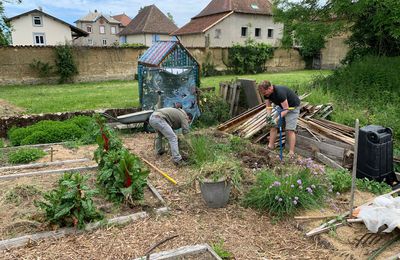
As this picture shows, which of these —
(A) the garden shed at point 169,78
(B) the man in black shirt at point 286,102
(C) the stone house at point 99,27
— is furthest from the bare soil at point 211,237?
(C) the stone house at point 99,27

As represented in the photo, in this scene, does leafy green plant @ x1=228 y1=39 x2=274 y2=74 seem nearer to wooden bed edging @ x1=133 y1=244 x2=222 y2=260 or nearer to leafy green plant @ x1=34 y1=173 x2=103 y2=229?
leafy green plant @ x1=34 y1=173 x2=103 y2=229

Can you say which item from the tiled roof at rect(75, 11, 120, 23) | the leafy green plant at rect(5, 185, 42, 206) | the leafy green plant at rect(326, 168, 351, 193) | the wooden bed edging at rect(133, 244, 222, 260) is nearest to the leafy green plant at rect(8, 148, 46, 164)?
the leafy green plant at rect(5, 185, 42, 206)

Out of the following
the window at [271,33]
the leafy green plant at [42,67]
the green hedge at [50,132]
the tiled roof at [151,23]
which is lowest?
the green hedge at [50,132]

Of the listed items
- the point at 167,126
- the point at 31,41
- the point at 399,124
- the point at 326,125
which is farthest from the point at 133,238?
the point at 31,41

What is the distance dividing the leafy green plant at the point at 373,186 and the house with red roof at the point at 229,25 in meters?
24.8

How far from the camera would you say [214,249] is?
3.48 metres

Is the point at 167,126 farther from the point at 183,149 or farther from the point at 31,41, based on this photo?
the point at 31,41

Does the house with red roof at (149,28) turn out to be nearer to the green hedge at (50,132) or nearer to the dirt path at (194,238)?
the green hedge at (50,132)

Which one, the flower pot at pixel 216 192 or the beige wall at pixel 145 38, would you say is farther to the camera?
the beige wall at pixel 145 38

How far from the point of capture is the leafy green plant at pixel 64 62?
731 inches

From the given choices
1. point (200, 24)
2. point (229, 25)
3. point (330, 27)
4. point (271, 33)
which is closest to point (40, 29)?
point (200, 24)

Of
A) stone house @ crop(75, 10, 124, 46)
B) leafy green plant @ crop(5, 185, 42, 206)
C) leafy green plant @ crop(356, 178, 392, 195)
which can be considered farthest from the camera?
stone house @ crop(75, 10, 124, 46)

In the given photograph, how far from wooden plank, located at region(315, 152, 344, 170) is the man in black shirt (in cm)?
50

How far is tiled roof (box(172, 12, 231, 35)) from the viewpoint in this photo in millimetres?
29341
